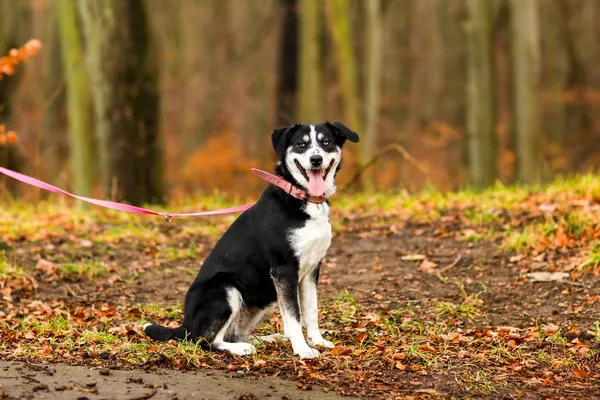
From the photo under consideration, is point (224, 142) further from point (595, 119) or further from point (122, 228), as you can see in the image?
point (122, 228)

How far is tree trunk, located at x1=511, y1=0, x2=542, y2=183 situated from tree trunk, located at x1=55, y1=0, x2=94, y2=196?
8.38 meters

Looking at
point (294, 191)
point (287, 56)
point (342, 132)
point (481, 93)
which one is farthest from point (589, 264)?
point (287, 56)

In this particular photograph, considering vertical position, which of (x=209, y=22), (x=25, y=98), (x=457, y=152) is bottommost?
(x=457, y=152)

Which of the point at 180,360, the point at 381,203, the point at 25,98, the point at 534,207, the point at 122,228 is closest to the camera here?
the point at 180,360

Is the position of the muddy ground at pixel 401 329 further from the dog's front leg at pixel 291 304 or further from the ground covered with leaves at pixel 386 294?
the dog's front leg at pixel 291 304

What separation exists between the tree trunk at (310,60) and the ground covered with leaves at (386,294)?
12.4ft

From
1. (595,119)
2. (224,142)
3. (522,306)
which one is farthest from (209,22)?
(522,306)

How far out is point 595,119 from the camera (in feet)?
104

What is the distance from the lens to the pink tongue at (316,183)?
5.79 metres

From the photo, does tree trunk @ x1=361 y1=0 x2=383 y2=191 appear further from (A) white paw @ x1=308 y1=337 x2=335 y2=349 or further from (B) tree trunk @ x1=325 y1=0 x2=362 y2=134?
(A) white paw @ x1=308 y1=337 x2=335 y2=349

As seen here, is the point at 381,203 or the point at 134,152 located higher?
the point at 134,152

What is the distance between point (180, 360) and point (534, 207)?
229 inches

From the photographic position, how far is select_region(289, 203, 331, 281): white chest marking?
5695 mm

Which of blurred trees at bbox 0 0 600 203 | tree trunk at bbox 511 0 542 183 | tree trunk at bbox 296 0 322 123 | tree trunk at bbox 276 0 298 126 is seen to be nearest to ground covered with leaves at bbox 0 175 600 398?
blurred trees at bbox 0 0 600 203
